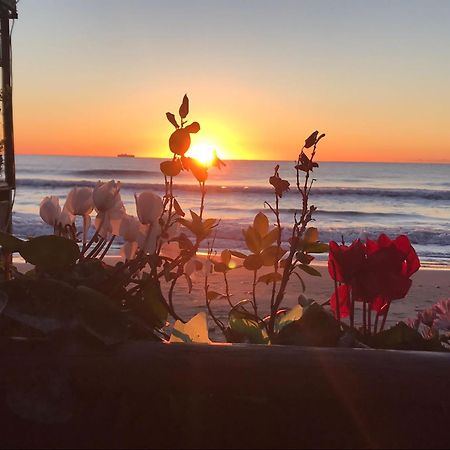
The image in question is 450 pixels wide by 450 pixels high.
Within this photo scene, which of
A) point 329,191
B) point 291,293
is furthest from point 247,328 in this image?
point 329,191

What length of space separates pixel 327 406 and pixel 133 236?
16.2 inches

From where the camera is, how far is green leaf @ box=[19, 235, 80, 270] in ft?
2.74

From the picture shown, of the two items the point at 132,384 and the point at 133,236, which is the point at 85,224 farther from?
the point at 132,384

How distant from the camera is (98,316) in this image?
2.50 ft

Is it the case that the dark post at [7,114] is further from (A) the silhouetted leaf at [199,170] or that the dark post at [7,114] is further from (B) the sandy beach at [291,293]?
(A) the silhouetted leaf at [199,170]

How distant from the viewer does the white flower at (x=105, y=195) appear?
935 millimetres

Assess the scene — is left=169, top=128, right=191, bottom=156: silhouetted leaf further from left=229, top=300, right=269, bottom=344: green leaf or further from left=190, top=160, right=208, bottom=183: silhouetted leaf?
left=229, top=300, right=269, bottom=344: green leaf

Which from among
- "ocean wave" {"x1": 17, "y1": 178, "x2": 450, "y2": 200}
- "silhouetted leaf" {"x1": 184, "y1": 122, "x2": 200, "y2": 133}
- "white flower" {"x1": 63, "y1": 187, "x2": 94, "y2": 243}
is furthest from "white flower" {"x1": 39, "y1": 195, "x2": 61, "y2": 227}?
"ocean wave" {"x1": 17, "y1": 178, "x2": 450, "y2": 200}

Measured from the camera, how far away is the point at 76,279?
0.85m

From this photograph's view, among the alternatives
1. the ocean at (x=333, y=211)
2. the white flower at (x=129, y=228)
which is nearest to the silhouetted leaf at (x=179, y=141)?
the white flower at (x=129, y=228)

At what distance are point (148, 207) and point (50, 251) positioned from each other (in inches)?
6.3

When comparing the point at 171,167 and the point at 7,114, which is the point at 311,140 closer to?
the point at 171,167

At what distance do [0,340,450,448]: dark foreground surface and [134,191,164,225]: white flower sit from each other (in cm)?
25

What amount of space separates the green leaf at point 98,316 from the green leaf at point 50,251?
0.10 m
